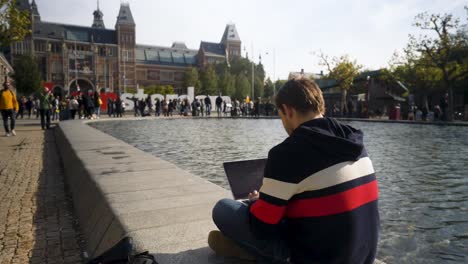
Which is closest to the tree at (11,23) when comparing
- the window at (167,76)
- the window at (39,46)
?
the window at (39,46)

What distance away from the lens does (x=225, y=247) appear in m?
2.27

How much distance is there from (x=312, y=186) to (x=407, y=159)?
6953 millimetres

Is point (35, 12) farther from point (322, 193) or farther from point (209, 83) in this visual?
point (322, 193)

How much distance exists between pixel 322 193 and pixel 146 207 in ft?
6.48

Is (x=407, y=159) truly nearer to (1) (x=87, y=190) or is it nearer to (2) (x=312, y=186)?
(1) (x=87, y=190)

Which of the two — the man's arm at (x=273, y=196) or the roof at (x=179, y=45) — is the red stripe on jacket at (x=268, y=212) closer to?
the man's arm at (x=273, y=196)

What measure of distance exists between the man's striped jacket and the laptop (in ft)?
1.90

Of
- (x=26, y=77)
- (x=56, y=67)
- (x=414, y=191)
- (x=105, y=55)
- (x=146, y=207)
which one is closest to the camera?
(x=146, y=207)

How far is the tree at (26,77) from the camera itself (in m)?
59.0

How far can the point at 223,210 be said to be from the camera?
218 cm

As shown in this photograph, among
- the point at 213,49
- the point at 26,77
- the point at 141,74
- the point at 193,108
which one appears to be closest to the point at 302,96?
the point at 193,108

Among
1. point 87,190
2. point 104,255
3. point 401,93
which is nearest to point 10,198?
point 87,190

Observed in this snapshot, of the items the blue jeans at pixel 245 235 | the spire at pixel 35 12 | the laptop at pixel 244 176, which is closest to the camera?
the blue jeans at pixel 245 235

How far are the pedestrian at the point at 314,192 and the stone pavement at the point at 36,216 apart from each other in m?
1.90
